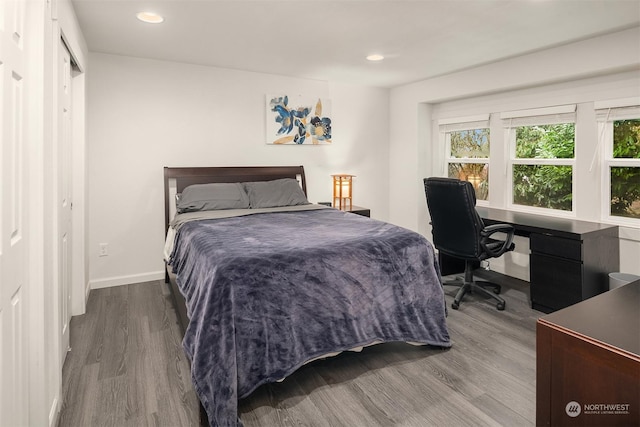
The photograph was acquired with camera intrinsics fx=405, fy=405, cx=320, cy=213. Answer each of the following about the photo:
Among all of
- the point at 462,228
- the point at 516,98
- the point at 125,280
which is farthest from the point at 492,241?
the point at 125,280

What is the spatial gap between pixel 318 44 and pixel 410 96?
2.08m

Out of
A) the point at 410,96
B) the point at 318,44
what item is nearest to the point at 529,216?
the point at 410,96

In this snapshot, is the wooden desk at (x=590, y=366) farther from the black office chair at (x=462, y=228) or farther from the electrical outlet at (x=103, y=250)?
the electrical outlet at (x=103, y=250)

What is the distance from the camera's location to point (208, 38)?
3.42 m

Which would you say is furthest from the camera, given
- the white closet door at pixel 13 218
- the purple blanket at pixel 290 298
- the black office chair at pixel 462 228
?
the black office chair at pixel 462 228

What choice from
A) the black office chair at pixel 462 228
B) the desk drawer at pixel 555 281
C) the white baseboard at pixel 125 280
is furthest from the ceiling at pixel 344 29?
the white baseboard at pixel 125 280

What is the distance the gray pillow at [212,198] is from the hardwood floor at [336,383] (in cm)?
115

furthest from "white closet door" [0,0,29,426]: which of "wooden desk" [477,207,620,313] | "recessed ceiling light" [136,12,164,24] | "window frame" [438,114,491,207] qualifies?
"window frame" [438,114,491,207]

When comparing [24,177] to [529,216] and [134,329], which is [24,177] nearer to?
[134,329]

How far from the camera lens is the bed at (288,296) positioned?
1.94 metres

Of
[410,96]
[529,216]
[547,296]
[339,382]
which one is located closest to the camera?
[339,382]

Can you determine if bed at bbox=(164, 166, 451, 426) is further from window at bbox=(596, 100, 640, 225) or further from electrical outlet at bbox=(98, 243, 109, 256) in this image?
window at bbox=(596, 100, 640, 225)

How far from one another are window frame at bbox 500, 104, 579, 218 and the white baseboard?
3922 millimetres

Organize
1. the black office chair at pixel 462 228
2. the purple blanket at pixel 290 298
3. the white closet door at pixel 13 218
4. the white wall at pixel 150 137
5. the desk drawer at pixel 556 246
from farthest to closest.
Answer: the white wall at pixel 150 137, the black office chair at pixel 462 228, the desk drawer at pixel 556 246, the purple blanket at pixel 290 298, the white closet door at pixel 13 218
